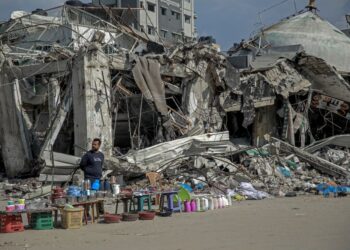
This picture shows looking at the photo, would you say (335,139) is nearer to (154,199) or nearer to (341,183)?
(341,183)

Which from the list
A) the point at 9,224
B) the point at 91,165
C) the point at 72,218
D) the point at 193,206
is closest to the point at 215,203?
the point at 193,206

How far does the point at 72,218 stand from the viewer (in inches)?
334

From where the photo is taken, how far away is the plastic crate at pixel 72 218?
27.7 ft

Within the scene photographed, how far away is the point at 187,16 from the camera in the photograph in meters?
71.3

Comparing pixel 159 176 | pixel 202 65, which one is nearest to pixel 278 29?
pixel 202 65

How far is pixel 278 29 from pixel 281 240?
21005mm

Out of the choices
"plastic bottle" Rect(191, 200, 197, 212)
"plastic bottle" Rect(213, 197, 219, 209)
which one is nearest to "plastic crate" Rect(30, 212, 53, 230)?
"plastic bottle" Rect(191, 200, 197, 212)

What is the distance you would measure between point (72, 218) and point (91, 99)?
21.0ft

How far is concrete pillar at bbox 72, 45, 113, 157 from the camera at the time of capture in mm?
14430

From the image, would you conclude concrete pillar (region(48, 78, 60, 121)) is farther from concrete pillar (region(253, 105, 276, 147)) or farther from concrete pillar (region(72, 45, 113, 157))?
concrete pillar (region(253, 105, 276, 147))

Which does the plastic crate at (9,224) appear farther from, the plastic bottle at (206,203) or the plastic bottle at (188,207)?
the plastic bottle at (206,203)

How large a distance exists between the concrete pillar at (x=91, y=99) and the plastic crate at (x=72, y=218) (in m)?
5.93

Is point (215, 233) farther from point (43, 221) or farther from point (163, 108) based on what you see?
point (163, 108)

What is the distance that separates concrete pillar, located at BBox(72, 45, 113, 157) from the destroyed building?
0.09 feet
